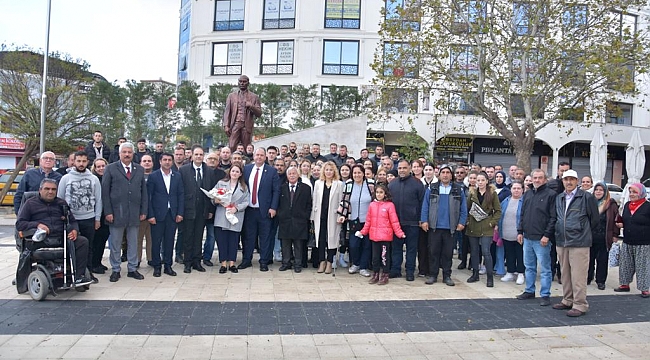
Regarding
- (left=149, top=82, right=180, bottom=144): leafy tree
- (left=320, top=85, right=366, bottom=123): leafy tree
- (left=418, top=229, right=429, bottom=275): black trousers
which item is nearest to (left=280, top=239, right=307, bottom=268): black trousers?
(left=418, top=229, right=429, bottom=275): black trousers

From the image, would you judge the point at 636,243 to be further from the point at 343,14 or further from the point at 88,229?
the point at 343,14

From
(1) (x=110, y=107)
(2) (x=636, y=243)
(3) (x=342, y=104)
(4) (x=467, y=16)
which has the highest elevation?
(4) (x=467, y=16)

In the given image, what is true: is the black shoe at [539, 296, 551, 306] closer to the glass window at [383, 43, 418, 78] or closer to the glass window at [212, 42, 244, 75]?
the glass window at [383, 43, 418, 78]

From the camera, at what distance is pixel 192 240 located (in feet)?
27.3

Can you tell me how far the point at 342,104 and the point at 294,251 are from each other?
20.0m

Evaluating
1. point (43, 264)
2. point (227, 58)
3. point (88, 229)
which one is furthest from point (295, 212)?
point (227, 58)

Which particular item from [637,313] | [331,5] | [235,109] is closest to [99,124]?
[235,109]

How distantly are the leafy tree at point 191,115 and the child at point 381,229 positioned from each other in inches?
800

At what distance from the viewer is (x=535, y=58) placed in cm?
1622

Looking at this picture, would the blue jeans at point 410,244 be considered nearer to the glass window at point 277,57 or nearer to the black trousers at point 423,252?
the black trousers at point 423,252

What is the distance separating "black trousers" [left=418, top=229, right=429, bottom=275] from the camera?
852 cm

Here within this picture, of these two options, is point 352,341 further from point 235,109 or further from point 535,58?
point 535,58

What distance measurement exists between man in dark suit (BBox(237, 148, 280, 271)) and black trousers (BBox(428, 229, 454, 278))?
2.80 metres

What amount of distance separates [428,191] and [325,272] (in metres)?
2.30
